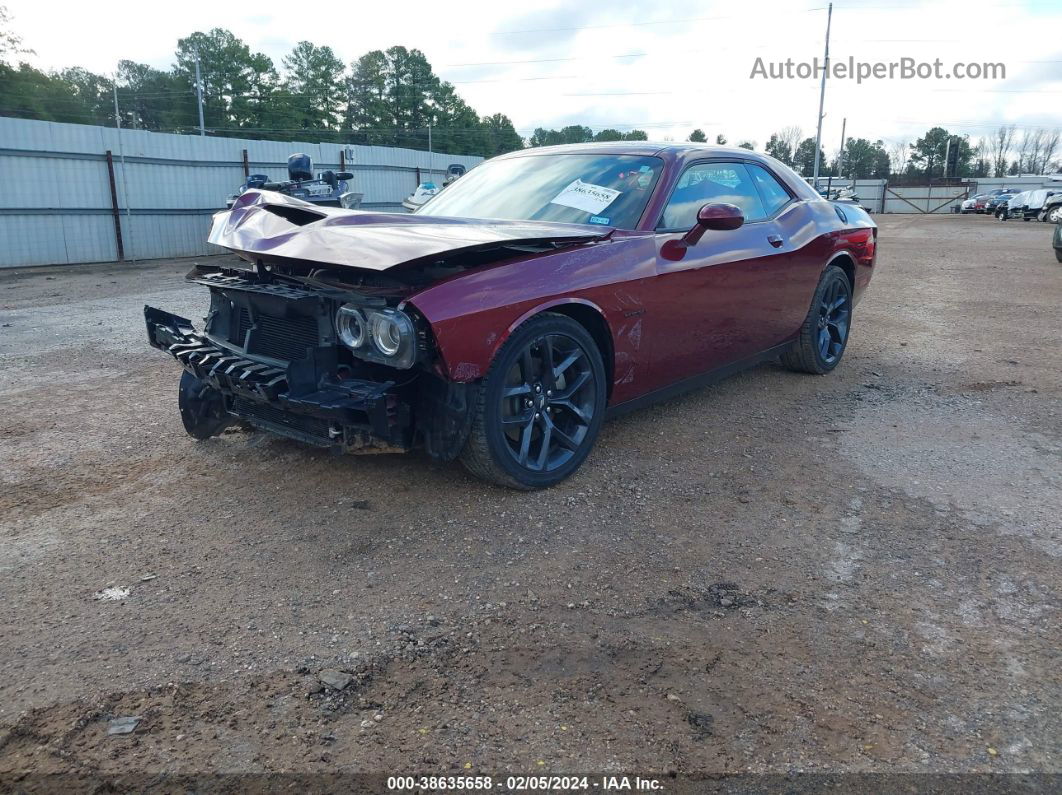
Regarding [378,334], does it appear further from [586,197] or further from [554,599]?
[586,197]

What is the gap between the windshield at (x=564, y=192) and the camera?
4125mm

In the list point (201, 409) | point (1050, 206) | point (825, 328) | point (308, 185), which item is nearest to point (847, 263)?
point (825, 328)

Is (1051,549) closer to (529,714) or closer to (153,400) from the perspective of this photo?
(529,714)

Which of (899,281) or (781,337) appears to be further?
(899,281)

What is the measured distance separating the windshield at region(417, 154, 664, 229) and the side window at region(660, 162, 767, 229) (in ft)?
0.54

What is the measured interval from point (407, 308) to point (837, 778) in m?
2.07

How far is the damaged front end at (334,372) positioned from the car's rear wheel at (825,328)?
3271 millimetres

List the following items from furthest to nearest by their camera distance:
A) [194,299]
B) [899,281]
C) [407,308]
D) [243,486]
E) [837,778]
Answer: [899,281], [194,299], [243,486], [407,308], [837,778]

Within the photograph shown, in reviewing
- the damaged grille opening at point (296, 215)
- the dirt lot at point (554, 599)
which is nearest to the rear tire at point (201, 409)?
the dirt lot at point (554, 599)

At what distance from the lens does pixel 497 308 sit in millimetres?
3275

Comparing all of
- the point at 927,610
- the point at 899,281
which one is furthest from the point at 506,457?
the point at 899,281

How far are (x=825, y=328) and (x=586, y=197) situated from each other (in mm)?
2576

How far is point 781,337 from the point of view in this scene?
17.5 feet

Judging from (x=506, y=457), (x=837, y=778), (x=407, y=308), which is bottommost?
(x=837, y=778)
